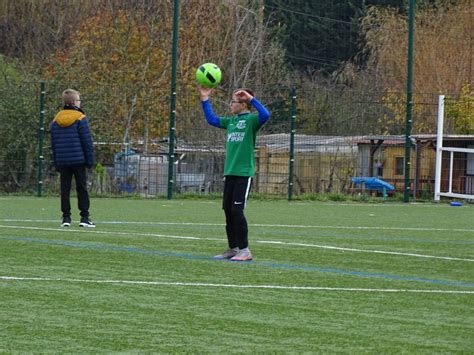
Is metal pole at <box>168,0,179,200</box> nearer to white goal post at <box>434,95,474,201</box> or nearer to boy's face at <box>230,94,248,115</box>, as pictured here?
white goal post at <box>434,95,474,201</box>

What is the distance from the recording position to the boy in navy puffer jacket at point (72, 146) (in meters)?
14.5

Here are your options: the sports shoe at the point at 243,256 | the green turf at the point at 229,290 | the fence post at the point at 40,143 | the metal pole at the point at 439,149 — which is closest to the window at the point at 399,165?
the metal pole at the point at 439,149

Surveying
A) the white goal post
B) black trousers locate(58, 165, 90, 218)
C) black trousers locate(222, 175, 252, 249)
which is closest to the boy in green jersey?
black trousers locate(222, 175, 252, 249)

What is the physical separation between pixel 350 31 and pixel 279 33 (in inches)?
140

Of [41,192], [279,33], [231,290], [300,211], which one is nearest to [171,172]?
[41,192]

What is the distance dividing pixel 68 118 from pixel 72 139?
0.26 m

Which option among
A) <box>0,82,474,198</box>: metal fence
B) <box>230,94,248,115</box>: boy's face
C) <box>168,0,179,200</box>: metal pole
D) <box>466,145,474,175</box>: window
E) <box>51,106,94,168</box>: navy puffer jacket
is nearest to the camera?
<box>230,94,248,115</box>: boy's face

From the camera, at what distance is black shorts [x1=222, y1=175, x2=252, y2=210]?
37.0ft

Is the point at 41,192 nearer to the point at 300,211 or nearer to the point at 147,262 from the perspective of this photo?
the point at 300,211

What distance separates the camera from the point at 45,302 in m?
7.84

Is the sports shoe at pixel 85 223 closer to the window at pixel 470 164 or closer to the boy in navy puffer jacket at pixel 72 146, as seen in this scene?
the boy in navy puffer jacket at pixel 72 146

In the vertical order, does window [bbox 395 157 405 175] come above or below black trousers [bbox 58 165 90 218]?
above

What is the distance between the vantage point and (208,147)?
86.2 feet

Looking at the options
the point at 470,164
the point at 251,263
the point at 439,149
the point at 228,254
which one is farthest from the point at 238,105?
the point at 470,164
